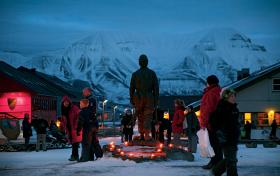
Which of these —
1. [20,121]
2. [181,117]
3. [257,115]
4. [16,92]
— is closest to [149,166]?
[181,117]

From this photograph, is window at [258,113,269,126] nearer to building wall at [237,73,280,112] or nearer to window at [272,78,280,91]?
building wall at [237,73,280,112]

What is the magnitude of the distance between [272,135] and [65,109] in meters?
23.9

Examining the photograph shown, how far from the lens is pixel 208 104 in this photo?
36.6ft

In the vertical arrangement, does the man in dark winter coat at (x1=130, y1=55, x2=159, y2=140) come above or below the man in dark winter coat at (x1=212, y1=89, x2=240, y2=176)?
above

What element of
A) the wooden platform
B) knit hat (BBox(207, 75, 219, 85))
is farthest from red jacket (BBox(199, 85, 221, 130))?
the wooden platform

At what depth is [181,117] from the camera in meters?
18.4

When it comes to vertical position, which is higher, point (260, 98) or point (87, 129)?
point (260, 98)

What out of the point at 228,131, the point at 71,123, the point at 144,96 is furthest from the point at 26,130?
the point at 228,131

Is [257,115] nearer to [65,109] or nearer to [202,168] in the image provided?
[65,109]

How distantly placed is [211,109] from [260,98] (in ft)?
100

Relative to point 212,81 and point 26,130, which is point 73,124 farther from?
point 26,130

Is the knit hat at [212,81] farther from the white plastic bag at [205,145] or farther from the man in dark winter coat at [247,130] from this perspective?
the man in dark winter coat at [247,130]

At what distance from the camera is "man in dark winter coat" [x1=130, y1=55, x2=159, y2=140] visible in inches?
580

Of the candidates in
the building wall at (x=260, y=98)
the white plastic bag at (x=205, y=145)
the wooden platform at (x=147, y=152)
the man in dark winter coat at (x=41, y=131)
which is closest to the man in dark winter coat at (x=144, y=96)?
the wooden platform at (x=147, y=152)
